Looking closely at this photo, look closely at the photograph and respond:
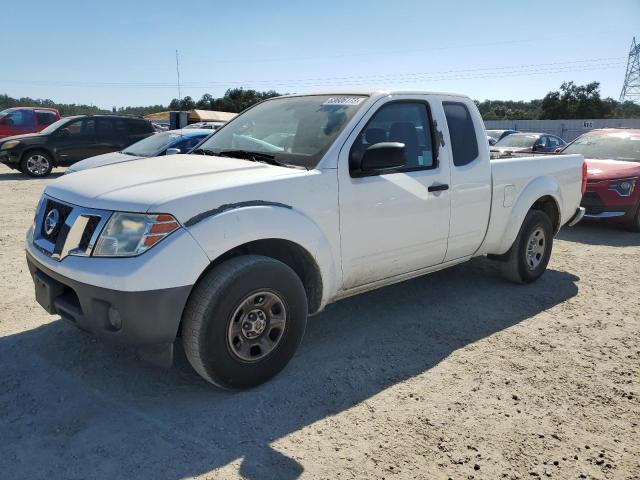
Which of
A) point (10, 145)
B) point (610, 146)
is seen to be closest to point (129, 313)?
point (610, 146)

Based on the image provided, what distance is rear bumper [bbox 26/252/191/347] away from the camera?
2.74 metres

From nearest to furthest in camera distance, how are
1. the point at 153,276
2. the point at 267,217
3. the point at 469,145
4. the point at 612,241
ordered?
the point at 153,276, the point at 267,217, the point at 469,145, the point at 612,241

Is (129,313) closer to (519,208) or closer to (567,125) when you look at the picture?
(519,208)

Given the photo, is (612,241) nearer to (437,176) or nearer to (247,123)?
(437,176)

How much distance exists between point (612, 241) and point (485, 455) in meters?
6.50

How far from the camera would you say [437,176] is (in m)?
4.17

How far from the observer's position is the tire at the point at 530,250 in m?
5.28

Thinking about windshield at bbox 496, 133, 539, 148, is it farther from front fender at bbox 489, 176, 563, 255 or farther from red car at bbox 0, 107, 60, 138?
red car at bbox 0, 107, 60, 138

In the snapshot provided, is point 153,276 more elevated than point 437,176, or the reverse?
point 437,176

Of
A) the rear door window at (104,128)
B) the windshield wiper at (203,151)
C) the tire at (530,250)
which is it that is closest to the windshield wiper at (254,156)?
the windshield wiper at (203,151)

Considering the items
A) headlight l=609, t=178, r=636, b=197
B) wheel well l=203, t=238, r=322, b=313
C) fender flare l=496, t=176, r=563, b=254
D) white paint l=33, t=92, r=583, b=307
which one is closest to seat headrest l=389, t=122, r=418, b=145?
white paint l=33, t=92, r=583, b=307

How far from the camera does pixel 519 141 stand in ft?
46.6

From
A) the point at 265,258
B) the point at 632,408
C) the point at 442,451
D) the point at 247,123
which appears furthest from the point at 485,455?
the point at 247,123

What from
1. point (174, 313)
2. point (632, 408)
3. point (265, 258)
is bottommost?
point (632, 408)
